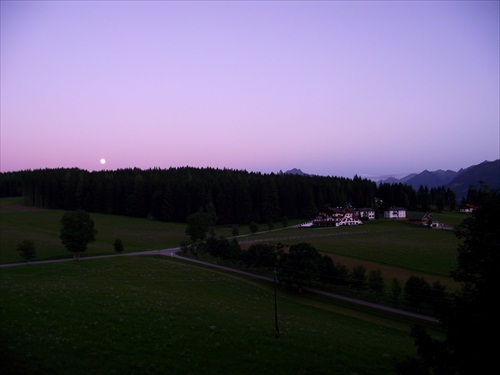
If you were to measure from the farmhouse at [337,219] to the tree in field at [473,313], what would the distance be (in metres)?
101

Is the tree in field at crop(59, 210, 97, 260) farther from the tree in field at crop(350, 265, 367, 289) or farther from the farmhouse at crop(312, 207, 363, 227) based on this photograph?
the farmhouse at crop(312, 207, 363, 227)

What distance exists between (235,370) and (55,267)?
44528mm

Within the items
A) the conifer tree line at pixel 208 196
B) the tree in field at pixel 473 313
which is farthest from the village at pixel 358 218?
the tree in field at pixel 473 313

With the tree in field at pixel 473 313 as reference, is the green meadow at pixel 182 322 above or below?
below

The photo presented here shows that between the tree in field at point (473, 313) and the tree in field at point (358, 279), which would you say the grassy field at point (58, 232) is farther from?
the tree in field at point (473, 313)

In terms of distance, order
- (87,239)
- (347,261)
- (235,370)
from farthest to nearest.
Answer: (87,239), (347,261), (235,370)

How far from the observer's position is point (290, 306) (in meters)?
38.1

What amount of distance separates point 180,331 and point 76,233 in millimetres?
45064

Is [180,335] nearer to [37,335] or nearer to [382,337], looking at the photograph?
[37,335]

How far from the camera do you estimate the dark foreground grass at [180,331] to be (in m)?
18.1

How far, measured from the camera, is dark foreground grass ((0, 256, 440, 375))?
59.4 feet

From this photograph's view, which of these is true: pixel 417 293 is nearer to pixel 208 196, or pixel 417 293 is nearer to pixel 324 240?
pixel 324 240

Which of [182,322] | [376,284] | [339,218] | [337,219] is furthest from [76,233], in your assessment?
[339,218]

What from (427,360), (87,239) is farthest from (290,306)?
(87,239)
